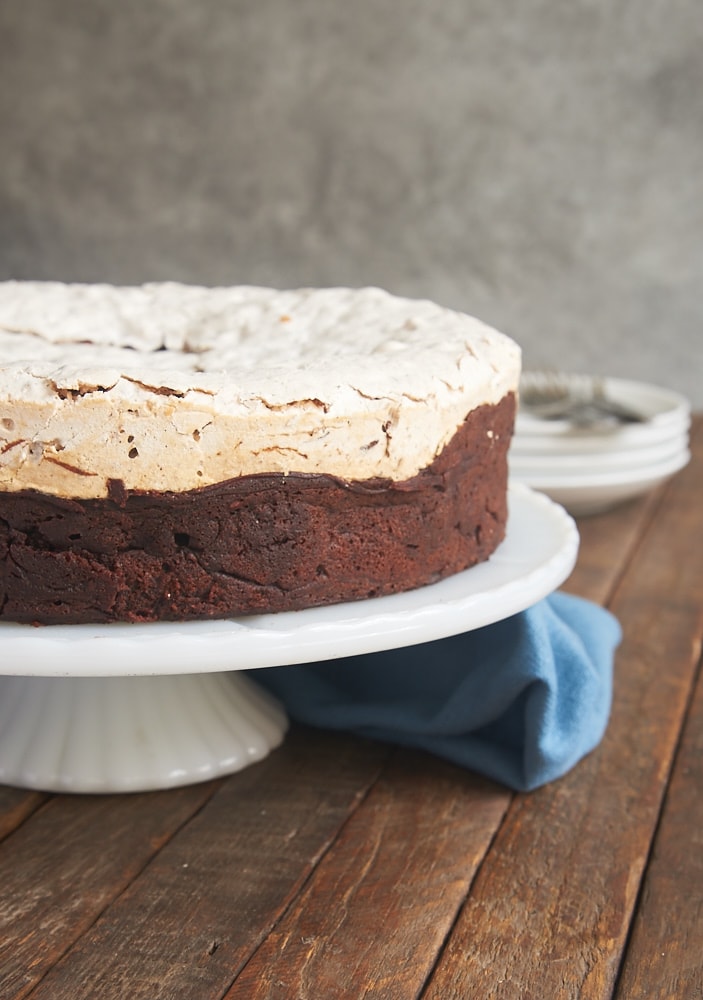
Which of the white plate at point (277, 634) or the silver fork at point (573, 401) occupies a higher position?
the white plate at point (277, 634)

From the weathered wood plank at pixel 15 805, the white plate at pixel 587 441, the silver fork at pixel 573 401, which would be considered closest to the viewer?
the weathered wood plank at pixel 15 805

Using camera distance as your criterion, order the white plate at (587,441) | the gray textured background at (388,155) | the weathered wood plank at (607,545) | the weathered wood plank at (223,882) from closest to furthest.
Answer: the weathered wood plank at (223,882) < the weathered wood plank at (607,545) < the white plate at (587,441) < the gray textured background at (388,155)

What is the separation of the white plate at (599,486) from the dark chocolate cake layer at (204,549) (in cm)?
86

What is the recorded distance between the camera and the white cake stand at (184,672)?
961 mm

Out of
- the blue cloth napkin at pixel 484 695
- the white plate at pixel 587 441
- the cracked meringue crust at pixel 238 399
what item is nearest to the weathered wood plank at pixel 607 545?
the white plate at pixel 587 441

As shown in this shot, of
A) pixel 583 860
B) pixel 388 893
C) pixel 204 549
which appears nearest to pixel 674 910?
pixel 583 860

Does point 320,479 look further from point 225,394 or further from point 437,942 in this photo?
point 437,942

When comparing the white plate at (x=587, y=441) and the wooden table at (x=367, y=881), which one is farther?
the white plate at (x=587, y=441)

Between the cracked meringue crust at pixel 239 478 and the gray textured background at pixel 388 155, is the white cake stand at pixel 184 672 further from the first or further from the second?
the gray textured background at pixel 388 155

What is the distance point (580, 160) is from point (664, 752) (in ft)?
A: 12.2

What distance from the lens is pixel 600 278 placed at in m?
4.59

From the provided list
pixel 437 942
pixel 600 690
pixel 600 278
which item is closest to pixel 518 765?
pixel 600 690

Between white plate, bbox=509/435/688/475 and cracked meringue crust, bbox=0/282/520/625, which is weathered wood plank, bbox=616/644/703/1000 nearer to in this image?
cracked meringue crust, bbox=0/282/520/625

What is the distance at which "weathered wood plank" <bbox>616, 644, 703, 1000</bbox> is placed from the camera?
863 millimetres
